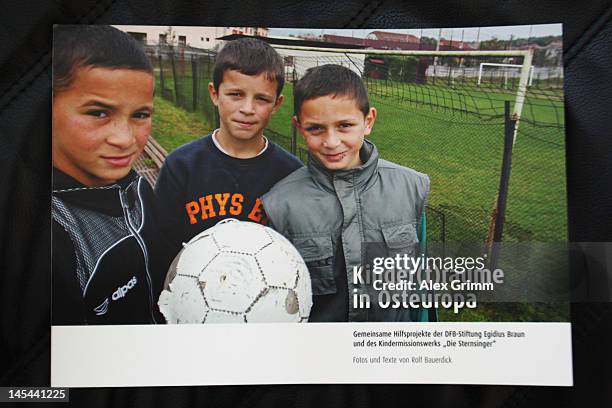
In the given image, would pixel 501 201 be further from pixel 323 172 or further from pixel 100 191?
pixel 100 191

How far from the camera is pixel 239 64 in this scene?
0.47 meters

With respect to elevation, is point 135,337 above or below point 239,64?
below

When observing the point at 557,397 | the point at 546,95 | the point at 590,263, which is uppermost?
the point at 546,95

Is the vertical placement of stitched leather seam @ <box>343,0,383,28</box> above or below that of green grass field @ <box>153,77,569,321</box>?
above

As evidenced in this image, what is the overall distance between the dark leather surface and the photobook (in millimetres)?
13

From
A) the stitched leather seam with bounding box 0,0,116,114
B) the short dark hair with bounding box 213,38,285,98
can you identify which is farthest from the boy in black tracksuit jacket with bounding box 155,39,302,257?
the stitched leather seam with bounding box 0,0,116,114

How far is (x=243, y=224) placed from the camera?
47 centimetres

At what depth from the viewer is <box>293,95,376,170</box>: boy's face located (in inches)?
18.5

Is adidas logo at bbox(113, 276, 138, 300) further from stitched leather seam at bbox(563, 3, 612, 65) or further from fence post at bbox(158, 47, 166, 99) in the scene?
stitched leather seam at bbox(563, 3, 612, 65)

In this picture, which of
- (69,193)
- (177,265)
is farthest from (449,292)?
(69,193)

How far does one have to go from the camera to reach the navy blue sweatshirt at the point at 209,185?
47 cm

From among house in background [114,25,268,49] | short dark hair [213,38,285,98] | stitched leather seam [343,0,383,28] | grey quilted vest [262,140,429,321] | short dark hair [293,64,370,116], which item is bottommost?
grey quilted vest [262,140,429,321]

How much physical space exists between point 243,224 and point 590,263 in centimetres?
31

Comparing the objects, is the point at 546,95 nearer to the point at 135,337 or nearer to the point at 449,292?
the point at 449,292
